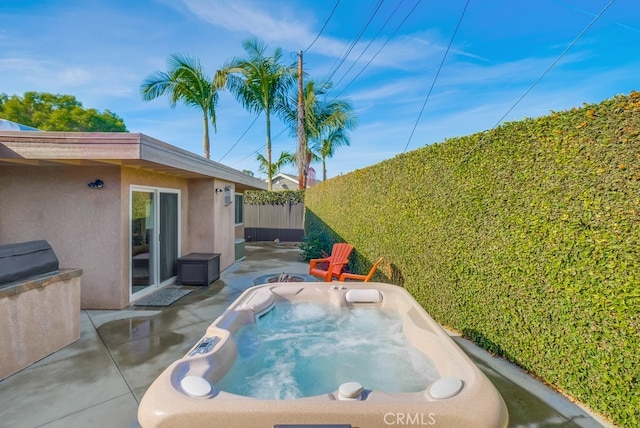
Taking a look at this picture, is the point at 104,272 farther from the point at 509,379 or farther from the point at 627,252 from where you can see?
the point at 627,252

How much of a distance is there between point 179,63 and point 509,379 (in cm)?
1628

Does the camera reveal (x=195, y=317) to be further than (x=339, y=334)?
Yes

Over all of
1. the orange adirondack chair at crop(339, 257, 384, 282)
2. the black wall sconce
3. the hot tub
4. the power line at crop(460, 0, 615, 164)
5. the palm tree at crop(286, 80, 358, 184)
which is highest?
the palm tree at crop(286, 80, 358, 184)

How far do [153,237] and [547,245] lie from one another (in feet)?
21.9

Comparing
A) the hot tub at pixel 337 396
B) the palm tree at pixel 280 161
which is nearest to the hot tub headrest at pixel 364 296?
the hot tub at pixel 337 396

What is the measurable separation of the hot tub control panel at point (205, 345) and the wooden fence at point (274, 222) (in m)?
12.6

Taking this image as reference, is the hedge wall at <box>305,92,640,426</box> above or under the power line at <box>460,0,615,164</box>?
under

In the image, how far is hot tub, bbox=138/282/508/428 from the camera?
6.23 feet

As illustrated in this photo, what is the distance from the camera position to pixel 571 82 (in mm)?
7199

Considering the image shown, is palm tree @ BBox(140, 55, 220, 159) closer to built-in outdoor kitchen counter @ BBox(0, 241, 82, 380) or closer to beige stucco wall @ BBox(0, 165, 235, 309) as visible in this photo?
beige stucco wall @ BBox(0, 165, 235, 309)

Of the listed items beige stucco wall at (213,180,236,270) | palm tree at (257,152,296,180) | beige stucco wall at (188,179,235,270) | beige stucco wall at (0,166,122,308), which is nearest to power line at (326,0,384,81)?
palm tree at (257,152,296,180)

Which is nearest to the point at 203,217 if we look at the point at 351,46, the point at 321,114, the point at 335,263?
the point at 335,263

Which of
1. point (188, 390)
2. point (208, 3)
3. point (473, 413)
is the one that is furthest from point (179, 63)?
point (473, 413)

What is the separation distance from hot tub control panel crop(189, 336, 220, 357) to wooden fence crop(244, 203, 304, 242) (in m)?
12.6
